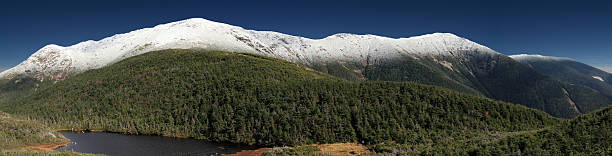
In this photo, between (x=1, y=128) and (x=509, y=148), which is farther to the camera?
(x=1, y=128)

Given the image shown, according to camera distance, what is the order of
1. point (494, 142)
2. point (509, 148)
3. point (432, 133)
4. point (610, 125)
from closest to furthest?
point (610, 125) < point (509, 148) < point (494, 142) < point (432, 133)

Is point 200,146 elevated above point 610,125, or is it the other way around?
point 610,125

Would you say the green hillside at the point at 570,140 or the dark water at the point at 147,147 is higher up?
the green hillside at the point at 570,140

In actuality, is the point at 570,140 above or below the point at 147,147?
above

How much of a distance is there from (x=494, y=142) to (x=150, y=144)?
18704cm

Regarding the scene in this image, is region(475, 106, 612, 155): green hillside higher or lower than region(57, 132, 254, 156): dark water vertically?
higher

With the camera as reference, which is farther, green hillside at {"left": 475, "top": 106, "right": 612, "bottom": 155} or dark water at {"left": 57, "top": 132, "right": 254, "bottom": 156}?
dark water at {"left": 57, "top": 132, "right": 254, "bottom": 156}

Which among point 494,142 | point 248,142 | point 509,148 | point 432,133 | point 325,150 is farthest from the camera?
point 248,142

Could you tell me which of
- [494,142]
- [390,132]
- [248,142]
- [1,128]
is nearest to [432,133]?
[390,132]

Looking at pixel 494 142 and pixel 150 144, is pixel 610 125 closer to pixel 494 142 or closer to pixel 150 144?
pixel 494 142

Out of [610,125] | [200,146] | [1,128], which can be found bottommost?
[200,146]

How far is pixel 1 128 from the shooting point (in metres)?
166

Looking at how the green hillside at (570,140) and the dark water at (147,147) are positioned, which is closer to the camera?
the green hillside at (570,140)

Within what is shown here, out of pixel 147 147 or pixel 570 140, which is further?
pixel 147 147
